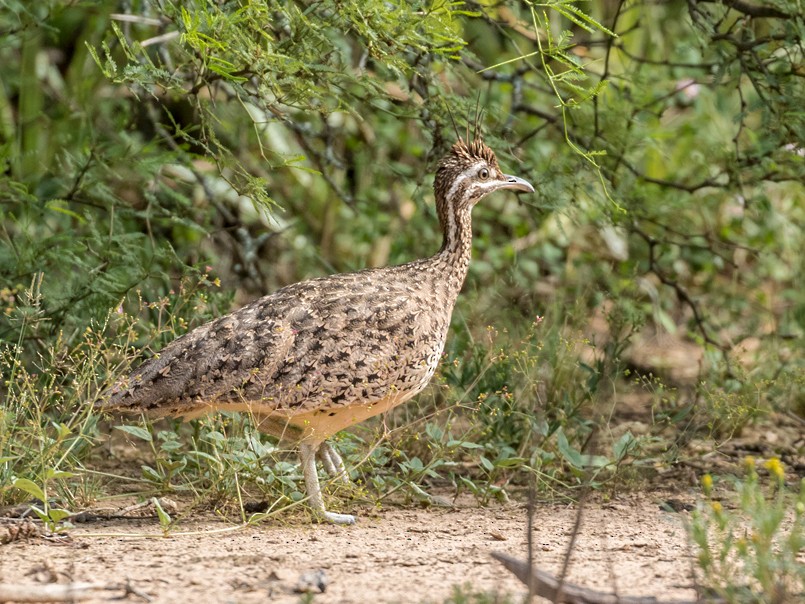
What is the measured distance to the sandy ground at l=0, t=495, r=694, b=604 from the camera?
3.96 m

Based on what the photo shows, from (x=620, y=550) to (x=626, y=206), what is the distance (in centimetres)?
286

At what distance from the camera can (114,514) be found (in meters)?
5.15

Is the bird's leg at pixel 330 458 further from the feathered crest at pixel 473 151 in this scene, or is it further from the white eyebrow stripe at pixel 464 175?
the feathered crest at pixel 473 151

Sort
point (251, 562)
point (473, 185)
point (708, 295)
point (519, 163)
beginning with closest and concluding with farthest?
point (251, 562) → point (473, 185) → point (519, 163) → point (708, 295)

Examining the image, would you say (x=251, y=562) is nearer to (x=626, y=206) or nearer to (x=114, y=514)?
(x=114, y=514)

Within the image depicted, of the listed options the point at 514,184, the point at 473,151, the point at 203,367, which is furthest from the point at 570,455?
the point at 203,367

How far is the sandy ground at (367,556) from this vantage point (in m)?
3.96

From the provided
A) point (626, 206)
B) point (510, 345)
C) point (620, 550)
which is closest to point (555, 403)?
point (510, 345)

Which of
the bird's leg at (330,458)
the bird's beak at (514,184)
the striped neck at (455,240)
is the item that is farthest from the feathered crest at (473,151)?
the bird's leg at (330,458)

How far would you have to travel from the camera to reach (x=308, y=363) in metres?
5.03

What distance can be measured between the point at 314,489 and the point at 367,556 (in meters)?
0.74

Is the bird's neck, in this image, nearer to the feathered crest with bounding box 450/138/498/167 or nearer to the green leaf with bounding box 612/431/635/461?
the feathered crest with bounding box 450/138/498/167

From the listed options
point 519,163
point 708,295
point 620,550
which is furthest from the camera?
point 708,295

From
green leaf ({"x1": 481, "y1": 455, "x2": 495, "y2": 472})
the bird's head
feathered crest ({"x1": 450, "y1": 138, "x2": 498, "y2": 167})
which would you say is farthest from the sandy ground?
feathered crest ({"x1": 450, "y1": 138, "x2": 498, "y2": 167})
